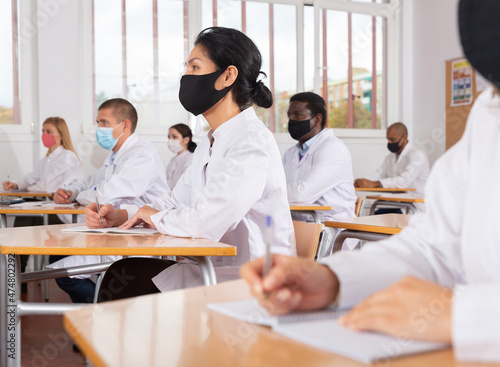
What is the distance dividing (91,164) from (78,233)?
4.46 metres

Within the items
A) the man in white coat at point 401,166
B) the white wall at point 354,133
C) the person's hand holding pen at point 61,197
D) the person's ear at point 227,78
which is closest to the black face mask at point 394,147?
the man in white coat at point 401,166

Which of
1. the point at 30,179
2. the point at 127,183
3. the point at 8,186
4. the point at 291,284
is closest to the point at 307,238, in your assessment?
the point at 291,284

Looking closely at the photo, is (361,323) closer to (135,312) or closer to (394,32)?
(135,312)

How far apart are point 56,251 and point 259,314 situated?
3.26ft

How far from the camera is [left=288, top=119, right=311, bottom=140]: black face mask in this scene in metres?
4.25

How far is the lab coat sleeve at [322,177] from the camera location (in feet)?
12.6

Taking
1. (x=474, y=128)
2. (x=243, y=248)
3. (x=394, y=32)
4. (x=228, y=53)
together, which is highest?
(x=394, y=32)

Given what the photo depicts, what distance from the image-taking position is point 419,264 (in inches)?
36.6

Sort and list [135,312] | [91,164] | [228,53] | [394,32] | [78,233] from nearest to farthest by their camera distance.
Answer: [135,312] < [78,233] < [228,53] < [91,164] < [394,32]

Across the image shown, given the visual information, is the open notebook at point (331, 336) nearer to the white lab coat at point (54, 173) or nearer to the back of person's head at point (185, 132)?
the white lab coat at point (54, 173)

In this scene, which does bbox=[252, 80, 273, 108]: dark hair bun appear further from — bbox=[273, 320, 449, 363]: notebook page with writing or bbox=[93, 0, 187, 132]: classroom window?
bbox=[93, 0, 187, 132]: classroom window

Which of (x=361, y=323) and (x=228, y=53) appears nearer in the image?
(x=361, y=323)

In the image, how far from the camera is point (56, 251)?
5.30ft

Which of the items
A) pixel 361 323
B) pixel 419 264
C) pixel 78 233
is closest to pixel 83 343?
pixel 361 323
